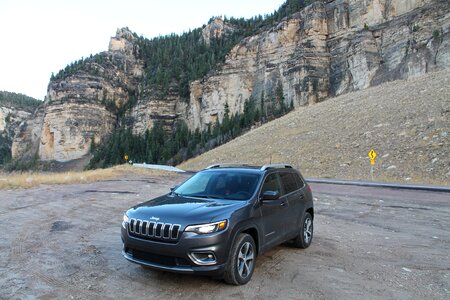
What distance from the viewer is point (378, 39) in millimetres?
66250

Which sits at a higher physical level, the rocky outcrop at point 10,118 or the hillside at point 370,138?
the rocky outcrop at point 10,118

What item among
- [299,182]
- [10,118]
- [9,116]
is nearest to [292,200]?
[299,182]

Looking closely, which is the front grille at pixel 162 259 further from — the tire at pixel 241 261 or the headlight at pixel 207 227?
the tire at pixel 241 261

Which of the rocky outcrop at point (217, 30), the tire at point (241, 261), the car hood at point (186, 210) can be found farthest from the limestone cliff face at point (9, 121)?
the tire at point (241, 261)

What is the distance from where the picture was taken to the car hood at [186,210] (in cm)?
465

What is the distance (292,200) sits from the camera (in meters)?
6.50

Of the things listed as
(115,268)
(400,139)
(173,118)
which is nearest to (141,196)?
(115,268)

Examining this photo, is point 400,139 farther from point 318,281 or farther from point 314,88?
point 314,88

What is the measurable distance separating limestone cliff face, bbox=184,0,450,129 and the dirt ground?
178 ft

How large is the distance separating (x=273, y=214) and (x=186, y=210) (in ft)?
5.20

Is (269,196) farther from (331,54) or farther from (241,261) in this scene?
(331,54)

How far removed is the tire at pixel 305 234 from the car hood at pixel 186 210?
6.58 ft

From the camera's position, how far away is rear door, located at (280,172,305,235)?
20.6ft

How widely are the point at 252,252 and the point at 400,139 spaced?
28.4 metres
